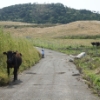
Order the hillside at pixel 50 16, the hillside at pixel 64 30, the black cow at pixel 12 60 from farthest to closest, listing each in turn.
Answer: the hillside at pixel 50 16 → the hillside at pixel 64 30 → the black cow at pixel 12 60

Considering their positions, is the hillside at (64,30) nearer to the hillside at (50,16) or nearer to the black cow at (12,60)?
the hillside at (50,16)

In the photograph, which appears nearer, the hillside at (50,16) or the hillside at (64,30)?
the hillside at (64,30)

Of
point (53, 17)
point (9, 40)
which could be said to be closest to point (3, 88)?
point (9, 40)

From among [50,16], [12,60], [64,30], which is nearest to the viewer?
[12,60]

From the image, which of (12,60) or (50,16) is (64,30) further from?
(12,60)

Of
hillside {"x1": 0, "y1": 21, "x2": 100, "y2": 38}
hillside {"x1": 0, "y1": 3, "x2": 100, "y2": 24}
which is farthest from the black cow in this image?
hillside {"x1": 0, "y1": 3, "x2": 100, "y2": 24}

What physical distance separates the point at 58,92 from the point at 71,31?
86909 mm

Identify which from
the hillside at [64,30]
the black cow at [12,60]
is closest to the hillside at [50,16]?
the hillside at [64,30]

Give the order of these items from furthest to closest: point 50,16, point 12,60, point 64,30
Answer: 1. point 50,16
2. point 64,30
3. point 12,60

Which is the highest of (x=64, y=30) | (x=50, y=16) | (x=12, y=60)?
(x=50, y=16)

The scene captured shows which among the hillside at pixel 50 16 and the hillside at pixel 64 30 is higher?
the hillside at pixel 50 16

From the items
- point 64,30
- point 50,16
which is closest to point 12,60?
point 64,30

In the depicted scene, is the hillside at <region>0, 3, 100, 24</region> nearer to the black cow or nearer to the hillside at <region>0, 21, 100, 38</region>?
the hillside at <region>0, 21, 100, 38</region>

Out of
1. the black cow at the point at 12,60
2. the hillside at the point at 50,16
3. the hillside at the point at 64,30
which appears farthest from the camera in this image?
the hillside at the point at 50,16
